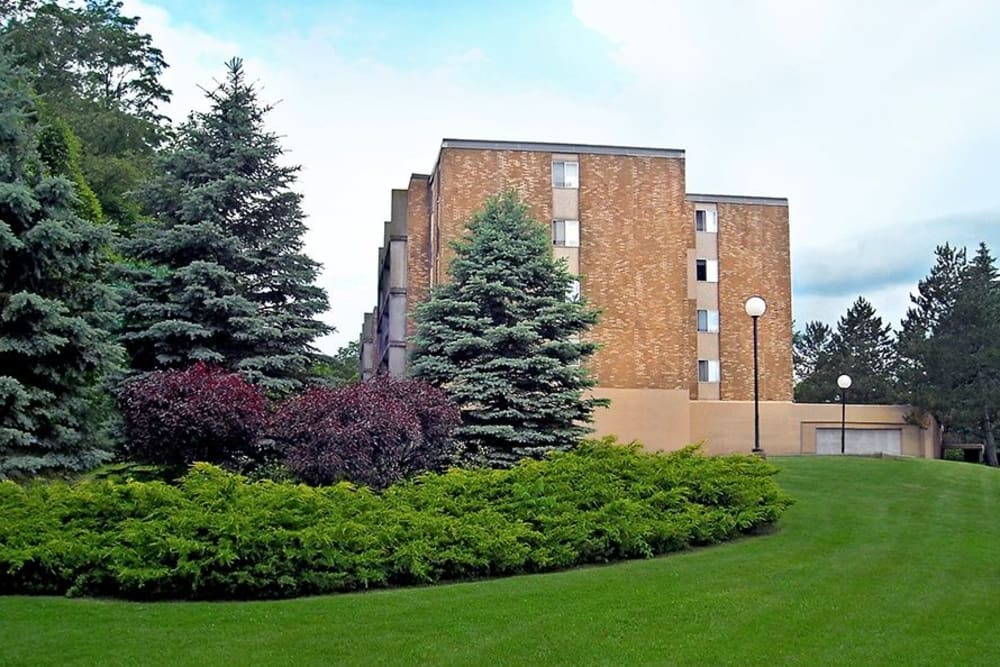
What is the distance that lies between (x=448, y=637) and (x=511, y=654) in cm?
70

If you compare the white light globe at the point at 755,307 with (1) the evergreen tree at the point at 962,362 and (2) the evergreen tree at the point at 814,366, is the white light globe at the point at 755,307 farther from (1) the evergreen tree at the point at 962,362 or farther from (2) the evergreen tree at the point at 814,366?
(2) the evergreen tree at the point at 814,366

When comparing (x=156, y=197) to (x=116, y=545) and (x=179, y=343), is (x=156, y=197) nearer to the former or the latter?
(x=179, y=343)

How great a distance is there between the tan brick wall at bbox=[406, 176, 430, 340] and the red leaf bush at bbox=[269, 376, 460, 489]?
59.5 feet

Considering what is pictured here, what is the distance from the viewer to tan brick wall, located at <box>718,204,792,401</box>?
41.0 m

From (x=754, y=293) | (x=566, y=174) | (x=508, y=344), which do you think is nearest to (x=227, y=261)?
(x=508, y=344)

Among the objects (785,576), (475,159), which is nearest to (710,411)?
(475,159)

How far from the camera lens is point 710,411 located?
39781 millimetres

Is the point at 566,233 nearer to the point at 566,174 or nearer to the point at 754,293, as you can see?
the point at 566,174

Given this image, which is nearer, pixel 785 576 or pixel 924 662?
pixel 924 662

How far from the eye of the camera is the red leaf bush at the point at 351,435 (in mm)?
15180

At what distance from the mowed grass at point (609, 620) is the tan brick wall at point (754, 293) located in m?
28.2

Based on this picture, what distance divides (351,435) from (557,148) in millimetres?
21084

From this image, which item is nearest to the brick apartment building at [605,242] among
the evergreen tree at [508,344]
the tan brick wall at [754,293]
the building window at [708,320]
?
the building window at [708,320]

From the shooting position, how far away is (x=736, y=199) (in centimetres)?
4181
